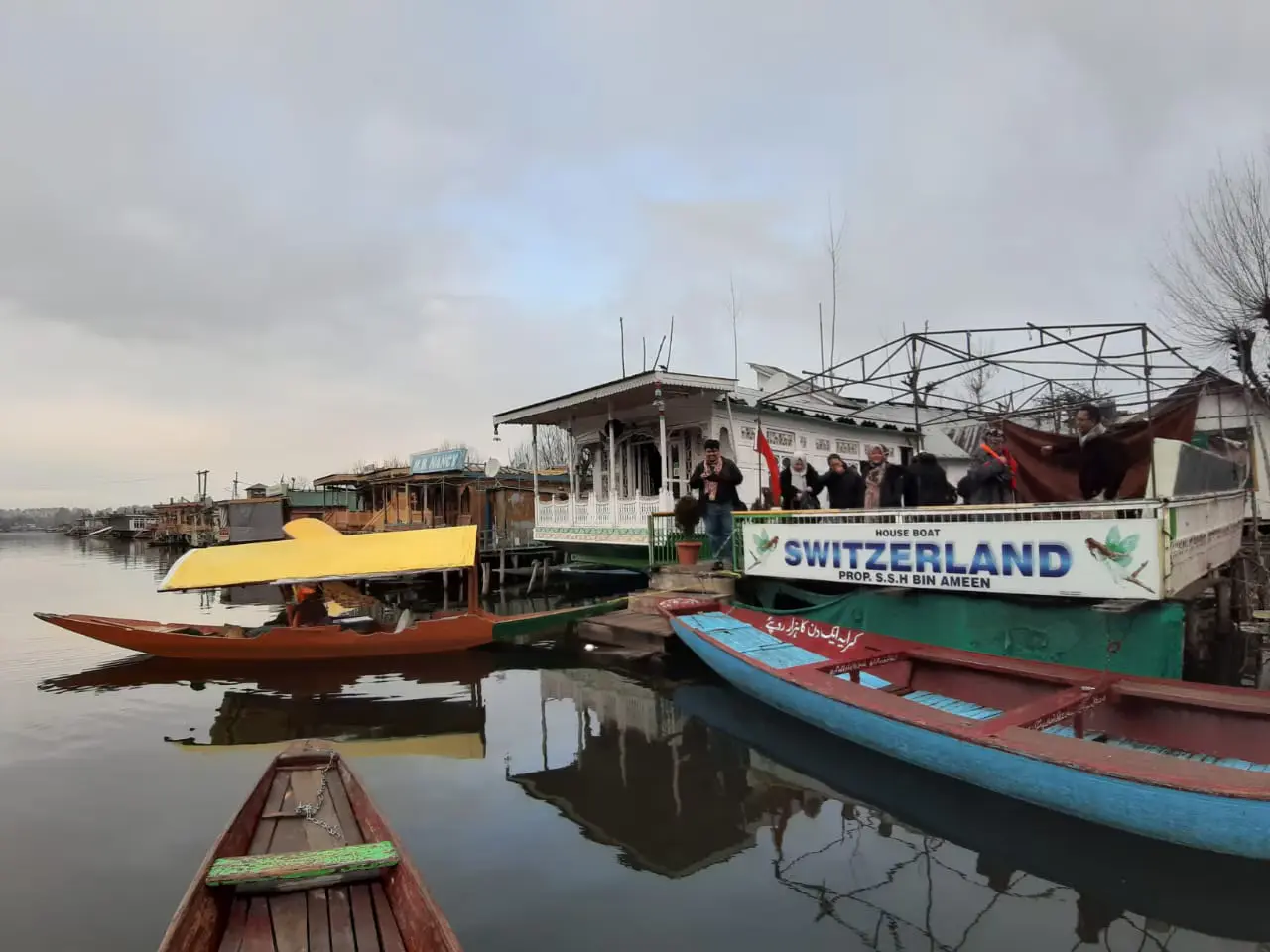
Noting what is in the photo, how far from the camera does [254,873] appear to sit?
11.5 feet

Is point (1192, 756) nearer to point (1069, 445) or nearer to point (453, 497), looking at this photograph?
point (1069, 445)

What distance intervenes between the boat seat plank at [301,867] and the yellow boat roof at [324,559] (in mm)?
8277

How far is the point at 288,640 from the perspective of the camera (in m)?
11.9

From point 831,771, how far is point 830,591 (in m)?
4.95

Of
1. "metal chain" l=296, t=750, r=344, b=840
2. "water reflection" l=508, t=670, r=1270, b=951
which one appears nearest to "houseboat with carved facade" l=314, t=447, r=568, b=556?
"water reflection" l=508, t=670, r=1270, b=951

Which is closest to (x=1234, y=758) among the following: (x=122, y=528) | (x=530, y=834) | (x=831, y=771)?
(x=831, y=771)

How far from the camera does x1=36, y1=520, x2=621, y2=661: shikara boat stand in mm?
11875

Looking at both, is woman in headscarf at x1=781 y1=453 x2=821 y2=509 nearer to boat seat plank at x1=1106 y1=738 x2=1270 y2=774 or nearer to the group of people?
the group of people

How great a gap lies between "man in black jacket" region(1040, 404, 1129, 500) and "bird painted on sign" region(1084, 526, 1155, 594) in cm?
213

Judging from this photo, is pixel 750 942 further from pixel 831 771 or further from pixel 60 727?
pixel 60 727

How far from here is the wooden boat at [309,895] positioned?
3.21 m

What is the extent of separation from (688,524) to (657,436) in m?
5.41

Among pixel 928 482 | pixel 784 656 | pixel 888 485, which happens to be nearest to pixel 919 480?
A: pixel 928 482

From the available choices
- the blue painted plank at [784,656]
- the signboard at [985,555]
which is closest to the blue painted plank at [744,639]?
the blue painted plank at [784,656]
